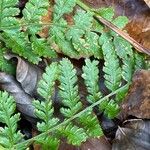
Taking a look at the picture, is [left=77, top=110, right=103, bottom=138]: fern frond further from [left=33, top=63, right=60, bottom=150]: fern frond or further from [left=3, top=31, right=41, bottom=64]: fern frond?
[left=3, top=31, right=41, bottom=64]: fern frond

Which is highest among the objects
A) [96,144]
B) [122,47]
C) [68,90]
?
[122,47]

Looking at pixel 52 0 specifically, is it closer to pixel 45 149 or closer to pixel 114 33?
pixel 114 33

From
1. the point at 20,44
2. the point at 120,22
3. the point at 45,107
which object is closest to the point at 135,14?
the point at 120,22

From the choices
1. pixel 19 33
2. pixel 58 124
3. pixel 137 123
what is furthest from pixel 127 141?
pixel 19 33

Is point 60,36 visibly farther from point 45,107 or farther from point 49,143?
point 49,143

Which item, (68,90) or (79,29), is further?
(79,29)

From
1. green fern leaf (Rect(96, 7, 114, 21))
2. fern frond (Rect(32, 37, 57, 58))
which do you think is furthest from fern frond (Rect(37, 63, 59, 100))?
green fern leaf (Rect(96, 7, 114, 21))
